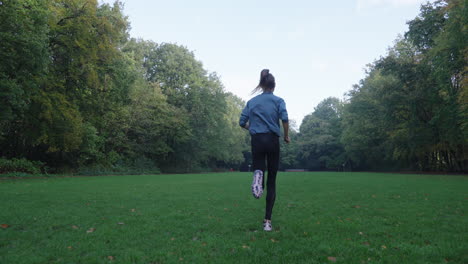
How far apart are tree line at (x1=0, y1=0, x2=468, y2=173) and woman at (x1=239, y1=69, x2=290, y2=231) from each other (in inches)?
688

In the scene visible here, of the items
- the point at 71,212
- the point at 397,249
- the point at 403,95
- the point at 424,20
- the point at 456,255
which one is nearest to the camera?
the point at 456,255

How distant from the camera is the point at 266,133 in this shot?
505cm

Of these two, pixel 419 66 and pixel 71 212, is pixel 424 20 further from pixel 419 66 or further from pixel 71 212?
pixel 71 212

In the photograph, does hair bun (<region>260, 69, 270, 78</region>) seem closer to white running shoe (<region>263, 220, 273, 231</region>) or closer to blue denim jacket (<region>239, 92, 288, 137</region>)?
blue denim jacket (<region>239, 92, 288, 137</region>)

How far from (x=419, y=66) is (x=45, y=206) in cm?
3438

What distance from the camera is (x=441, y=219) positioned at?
6254 mm

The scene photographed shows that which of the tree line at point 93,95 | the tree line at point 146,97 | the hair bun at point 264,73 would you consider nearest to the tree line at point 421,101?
the tree line at point 146,97

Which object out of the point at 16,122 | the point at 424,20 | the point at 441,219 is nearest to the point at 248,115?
the point at 441,219

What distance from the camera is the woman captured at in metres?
5.00

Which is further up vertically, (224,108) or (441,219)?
(224,108)

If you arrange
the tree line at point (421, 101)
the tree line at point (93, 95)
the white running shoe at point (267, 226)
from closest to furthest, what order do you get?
the white running shoe at point (267, 226) → the tree line at point (93, 95) → the tree line at point (421, 101)

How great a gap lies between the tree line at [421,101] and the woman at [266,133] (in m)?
19.3

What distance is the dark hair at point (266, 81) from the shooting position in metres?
5.34

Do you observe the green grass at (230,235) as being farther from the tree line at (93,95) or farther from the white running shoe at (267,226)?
the tree line at (93,95)
